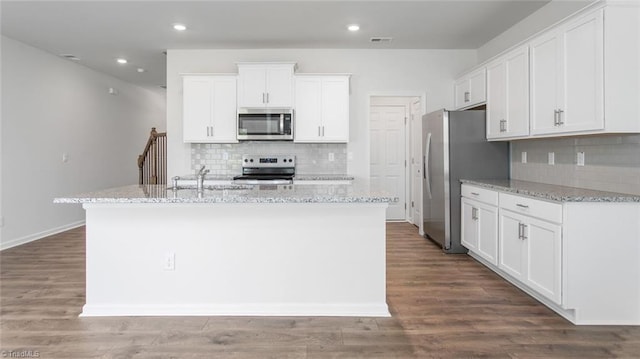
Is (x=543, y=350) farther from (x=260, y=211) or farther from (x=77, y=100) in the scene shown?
(x=77, y=100)

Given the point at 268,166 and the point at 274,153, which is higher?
the point at 274,153

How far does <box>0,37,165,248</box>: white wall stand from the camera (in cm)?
496

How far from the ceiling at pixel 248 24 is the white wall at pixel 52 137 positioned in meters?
0.42

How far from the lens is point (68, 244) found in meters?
5.08

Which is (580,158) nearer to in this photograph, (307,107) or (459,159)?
(459,159)

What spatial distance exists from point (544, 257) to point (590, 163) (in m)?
0.98

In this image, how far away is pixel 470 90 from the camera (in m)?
4.85

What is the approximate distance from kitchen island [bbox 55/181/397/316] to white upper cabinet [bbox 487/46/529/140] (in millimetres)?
1879

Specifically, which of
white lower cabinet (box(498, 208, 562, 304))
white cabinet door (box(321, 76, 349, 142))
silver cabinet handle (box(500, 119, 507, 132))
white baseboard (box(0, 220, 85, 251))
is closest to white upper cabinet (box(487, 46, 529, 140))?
silver cabinet handle (box(500, 119, 507, 132))

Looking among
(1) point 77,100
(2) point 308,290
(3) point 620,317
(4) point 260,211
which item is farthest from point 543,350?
(1) point 77,100

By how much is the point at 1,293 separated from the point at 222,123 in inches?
111

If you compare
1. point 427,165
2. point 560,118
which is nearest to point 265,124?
point 427,165

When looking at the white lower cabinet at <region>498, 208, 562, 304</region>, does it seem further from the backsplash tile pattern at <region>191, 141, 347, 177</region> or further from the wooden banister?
the wooden banister

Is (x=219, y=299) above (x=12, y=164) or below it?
below
